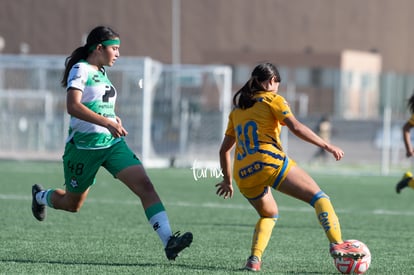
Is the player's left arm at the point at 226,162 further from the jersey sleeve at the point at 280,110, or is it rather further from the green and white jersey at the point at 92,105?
the green and white jersey at the point at 92,105

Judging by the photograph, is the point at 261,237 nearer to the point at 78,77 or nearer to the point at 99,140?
the point at 99,140

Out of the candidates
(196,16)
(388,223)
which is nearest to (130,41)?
(196,16)

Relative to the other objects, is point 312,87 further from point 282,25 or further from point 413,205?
point 413,205

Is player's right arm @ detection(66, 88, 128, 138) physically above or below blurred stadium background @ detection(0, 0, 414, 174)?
above

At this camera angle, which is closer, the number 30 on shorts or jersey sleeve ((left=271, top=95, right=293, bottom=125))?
jersey sleeve ((left=271, top=95, right=293, bottom=125))

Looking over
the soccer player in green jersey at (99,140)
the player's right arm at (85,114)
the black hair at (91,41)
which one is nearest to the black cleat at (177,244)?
the soccer player in green jersey at (99,140)


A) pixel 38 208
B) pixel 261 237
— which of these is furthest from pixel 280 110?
pixel 38 208

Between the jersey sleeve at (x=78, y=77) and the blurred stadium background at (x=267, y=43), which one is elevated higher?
the jersey sleeve at (x=78, y=77)

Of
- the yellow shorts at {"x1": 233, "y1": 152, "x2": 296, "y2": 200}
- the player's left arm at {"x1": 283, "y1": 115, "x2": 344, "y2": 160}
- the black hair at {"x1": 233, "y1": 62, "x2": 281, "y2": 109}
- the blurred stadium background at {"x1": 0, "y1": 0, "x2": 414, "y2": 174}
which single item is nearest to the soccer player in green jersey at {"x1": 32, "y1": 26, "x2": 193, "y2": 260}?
the yellow shorts at {"x1": 233, "y1": 152, "x2": 296, "y2": 200}

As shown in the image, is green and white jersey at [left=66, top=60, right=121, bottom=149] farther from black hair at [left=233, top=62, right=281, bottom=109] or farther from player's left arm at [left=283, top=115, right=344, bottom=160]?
player's left arm at [left=283, top=115, right=344, bottom=160]

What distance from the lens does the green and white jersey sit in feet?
25.8

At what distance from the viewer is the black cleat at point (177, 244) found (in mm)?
7617

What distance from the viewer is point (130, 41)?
61250 mm

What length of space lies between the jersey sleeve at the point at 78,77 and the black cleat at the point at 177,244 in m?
1.42
